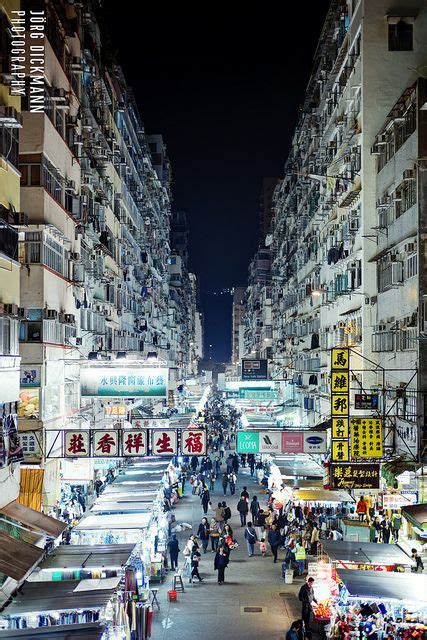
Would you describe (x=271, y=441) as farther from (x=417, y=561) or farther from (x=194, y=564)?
(x=417, y=561)

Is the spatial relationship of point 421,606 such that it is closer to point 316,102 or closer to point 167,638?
point 167,638

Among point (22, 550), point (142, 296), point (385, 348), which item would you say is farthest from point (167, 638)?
point (142, 296)

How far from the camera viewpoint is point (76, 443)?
21609 mm

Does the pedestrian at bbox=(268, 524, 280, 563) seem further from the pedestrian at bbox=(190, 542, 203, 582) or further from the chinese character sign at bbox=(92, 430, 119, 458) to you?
the chinese character sign at bbox=(92, 430, 119, 458)

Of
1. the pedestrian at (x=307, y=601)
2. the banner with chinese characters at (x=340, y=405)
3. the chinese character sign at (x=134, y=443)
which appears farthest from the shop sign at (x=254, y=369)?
the pedestrian at (x=307, y=601)

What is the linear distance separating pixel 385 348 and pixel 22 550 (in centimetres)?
1528

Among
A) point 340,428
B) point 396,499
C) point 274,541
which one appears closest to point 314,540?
point 274,541

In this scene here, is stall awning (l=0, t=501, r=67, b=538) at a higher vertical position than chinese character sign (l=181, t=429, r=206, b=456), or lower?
lower

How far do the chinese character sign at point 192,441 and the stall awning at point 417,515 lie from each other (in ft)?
18.0

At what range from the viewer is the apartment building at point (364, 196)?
25.0 meters

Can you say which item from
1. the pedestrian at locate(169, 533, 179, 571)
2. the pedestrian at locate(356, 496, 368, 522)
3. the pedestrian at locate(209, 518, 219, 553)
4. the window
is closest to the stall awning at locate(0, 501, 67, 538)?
the pedestrian at locate(169, 533, 179, 571)

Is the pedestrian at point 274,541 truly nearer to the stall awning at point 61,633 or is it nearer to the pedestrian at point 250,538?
the pedestrian at point 250,538

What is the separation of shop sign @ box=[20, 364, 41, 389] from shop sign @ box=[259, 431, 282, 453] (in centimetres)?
664

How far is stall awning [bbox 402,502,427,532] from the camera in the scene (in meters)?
18.2
